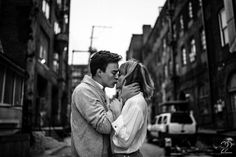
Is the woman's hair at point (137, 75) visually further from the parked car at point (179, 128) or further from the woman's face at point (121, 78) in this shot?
the parked car at point (179, 128)

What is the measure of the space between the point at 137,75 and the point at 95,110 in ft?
2.08

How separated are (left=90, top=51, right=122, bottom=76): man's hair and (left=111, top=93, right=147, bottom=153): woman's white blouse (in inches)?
15.7

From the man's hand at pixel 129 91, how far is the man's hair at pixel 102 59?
0.28 m

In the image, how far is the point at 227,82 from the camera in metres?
15.6

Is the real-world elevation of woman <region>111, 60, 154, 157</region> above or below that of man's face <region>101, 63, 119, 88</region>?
below

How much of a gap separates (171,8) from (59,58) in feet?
Result: 45.7

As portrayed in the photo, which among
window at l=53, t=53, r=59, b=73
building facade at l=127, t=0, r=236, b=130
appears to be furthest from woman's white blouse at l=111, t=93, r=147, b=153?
window at l=53, t=53, r=59, b=73

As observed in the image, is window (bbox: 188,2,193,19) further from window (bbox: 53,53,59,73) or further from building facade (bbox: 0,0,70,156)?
window (bbox: 53,53,59,73)

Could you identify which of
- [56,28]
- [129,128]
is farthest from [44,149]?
[56,28]

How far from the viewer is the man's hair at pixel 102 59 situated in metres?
2.18

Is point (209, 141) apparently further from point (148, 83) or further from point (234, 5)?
point (148, 83)

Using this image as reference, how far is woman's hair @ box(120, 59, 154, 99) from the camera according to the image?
2.32 meters

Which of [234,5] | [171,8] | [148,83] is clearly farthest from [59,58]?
[148,83]

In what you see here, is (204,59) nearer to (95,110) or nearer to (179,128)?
(179,128)
